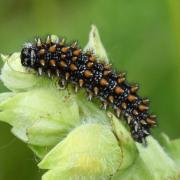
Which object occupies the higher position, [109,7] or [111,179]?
[109,7]

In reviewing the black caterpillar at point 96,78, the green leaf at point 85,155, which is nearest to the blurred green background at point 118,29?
the black caterpillar at point 96,78

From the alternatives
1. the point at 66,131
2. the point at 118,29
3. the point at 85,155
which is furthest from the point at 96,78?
the point at 118,29

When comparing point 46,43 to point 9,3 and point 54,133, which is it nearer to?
point 54,133

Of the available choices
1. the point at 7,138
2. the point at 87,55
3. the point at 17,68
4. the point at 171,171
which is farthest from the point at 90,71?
the point at 7,138

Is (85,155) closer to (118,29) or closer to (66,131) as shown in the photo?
(66,131)

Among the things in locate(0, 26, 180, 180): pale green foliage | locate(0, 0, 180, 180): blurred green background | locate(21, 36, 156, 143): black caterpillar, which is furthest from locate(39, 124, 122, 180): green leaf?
locate(0, 0, 180, 180): blurred green background
